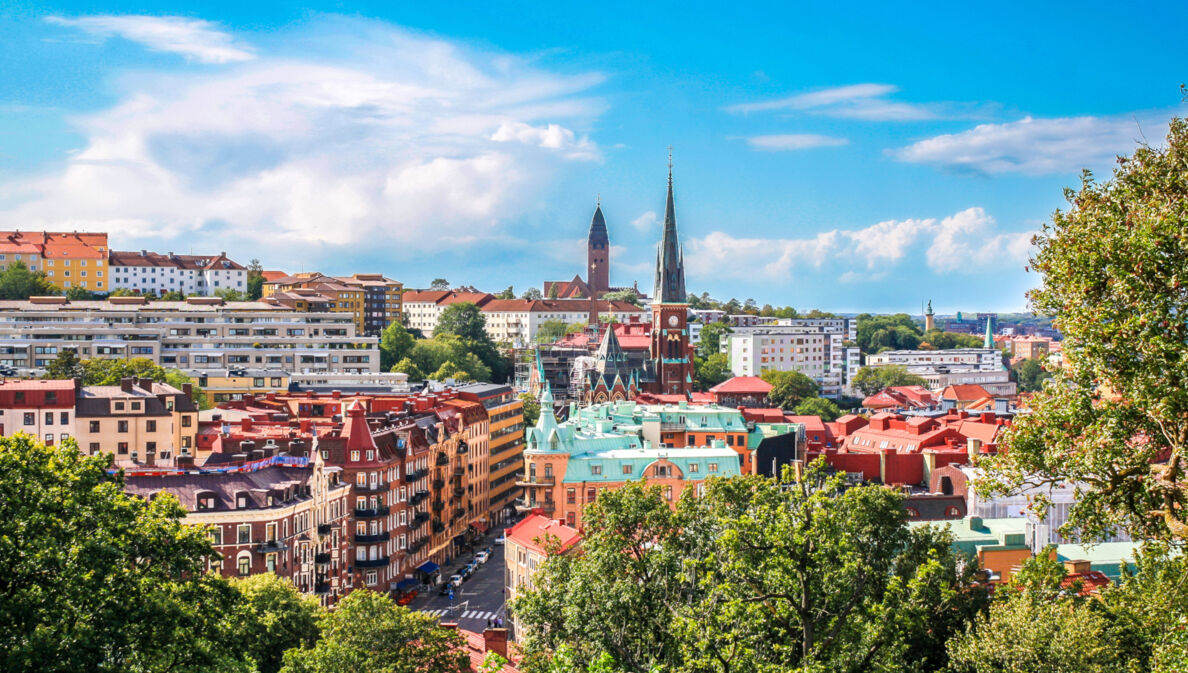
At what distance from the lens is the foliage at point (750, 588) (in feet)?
104

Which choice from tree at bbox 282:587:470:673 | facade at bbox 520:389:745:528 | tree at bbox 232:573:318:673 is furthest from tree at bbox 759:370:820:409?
tree at bbox 282:587:470:673

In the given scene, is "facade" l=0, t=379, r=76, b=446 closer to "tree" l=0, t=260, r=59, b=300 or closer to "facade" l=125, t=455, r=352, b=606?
"facade" l=125, t=455, r=352, b=606

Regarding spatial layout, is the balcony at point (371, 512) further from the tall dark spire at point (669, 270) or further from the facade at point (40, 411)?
the tall dark spire at point (669, 270)

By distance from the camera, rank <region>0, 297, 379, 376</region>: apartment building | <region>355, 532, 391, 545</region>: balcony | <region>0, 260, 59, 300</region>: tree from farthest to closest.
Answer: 1. <region>0, 260, 59, 300</region>: tree
2. <region>0, 297, 379, 376</region>: apartment building
3. <region>355, 532, 391, 545</region>: balcony

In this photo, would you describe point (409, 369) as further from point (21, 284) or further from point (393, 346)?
point (21, 284)

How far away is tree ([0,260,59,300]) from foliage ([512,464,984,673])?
137 metres

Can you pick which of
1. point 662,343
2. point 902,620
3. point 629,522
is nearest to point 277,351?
point 662,343

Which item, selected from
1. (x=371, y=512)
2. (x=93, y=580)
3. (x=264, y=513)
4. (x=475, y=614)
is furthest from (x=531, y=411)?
(x=93, y=580)

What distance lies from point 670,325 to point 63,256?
278 ft

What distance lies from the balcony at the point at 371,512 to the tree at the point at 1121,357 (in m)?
49.3

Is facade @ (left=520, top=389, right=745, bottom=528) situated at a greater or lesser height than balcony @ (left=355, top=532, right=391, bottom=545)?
greater

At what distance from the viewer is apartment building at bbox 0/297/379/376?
128m

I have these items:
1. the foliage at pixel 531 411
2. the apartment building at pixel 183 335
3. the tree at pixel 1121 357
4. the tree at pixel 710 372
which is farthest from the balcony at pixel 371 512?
the tree at pixel 710 372

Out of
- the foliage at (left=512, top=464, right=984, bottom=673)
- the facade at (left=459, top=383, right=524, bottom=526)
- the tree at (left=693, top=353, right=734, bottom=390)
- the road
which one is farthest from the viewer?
the tree at (left=693, top=353, right=734, bottom=390)
